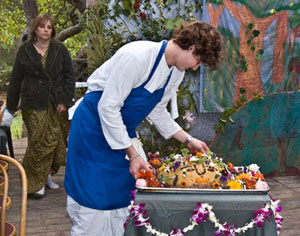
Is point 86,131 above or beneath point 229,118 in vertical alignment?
above

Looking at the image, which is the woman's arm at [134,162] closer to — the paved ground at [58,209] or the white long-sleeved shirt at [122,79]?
the white long-sleeved shirt at [122,79]

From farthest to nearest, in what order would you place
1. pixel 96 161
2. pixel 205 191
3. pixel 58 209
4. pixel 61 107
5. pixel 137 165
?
pixel 61 107
pixel 58 209
pixel 96 161
pixel 137 165
pixel 205 191

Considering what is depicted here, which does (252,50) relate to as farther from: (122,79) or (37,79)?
(122,79)

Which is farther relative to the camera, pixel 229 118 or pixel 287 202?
pixel 229 118

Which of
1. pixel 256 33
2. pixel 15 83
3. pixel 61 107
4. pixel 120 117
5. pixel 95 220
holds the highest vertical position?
pixel 256 33

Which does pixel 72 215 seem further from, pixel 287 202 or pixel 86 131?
pixel 287 202

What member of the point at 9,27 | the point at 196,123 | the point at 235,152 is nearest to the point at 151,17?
the point at 196,123

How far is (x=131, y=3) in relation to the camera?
15.0ft

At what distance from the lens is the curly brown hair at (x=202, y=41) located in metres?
2.04

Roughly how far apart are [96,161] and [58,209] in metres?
2.16

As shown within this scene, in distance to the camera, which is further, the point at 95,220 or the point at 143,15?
the point at 143,15

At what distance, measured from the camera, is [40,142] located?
14.9ft

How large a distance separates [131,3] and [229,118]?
1.56 meters

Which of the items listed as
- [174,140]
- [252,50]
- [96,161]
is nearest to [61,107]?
[174,140]
